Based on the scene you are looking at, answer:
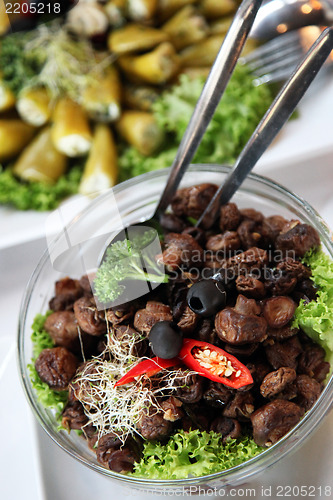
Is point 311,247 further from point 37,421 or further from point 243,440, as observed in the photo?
point 37,421

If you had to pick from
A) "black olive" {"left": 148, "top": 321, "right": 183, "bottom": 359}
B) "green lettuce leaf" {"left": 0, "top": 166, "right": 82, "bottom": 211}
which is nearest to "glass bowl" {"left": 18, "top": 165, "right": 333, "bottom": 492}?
"black olive" {"left": 148, "top": 321, "right": 183, "bottom": 359}

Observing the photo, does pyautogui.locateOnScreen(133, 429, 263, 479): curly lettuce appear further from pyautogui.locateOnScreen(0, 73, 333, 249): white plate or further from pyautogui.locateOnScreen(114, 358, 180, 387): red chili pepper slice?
pyautogui.locateOnScreen(0, 73, 333, 249): white plate

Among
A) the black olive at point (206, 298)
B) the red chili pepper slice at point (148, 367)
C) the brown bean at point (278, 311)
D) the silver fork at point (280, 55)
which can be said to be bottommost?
the red chili pepper slice at point (148, 367)

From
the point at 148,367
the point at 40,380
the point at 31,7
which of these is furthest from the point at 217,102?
the point at 31,7

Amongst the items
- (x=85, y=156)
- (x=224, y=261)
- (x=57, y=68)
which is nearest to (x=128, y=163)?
(x=85, y=156)

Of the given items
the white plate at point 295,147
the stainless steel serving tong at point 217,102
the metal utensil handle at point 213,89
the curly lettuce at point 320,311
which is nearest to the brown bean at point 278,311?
the curly lettuce at point 320,311

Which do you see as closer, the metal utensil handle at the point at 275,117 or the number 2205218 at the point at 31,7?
the metal utensil handle at the point at 275,117

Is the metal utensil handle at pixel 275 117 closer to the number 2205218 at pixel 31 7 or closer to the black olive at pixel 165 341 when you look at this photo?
the black olive at pixel 165 341
